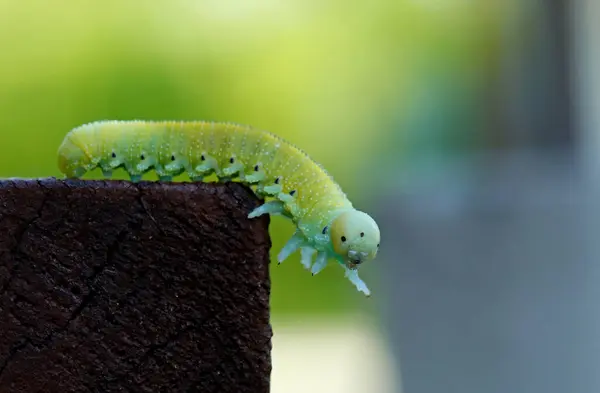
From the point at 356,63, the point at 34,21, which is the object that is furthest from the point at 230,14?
the point at 34,21

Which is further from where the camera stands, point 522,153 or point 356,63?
point 356,63

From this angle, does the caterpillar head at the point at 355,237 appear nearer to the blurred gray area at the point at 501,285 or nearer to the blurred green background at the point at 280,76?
the blurred gray area at the point at 501,285

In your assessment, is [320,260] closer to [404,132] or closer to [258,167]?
[258,167]

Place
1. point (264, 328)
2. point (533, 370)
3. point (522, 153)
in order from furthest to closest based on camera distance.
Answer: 1. point (522, 153)
2. point (533, 370)
3. point (264, 328)

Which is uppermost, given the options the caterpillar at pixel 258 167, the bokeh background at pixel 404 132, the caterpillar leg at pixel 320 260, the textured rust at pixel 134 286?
the bokeh background at pixel 404 132

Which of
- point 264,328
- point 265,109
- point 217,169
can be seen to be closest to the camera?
point 264,328

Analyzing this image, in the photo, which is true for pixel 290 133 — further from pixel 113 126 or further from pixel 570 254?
pixel 113 126

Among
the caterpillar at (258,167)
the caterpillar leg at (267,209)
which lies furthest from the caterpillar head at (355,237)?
the caterpillar leg at (267,209)
